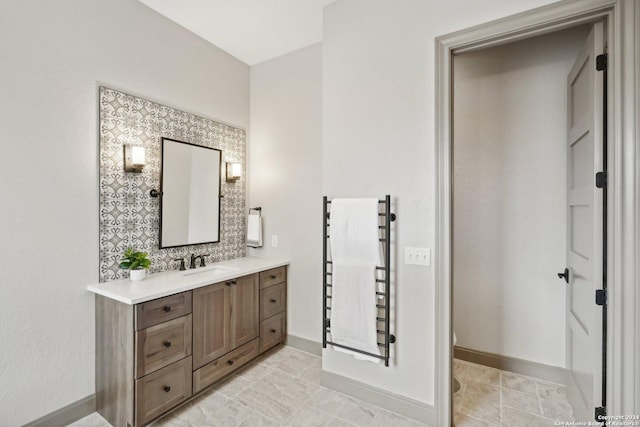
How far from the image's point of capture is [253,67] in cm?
323

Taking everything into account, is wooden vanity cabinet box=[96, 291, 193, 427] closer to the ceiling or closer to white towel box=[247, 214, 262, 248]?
white towel box=[247, 214, 262, 248]

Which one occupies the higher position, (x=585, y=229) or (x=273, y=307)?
(x=585, y=229)

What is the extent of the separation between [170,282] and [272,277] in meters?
0.95

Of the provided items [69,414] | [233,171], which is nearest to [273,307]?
[233,171]

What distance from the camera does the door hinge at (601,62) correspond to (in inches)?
58.4

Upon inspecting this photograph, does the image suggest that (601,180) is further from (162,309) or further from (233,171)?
(233,171)

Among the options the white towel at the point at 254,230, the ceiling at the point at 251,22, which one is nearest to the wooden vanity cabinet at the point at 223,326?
the white towel at the point at 254,230

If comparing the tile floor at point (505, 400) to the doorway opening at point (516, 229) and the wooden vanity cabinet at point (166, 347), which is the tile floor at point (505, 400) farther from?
the wooden vanity cabinet at point (166, 347)

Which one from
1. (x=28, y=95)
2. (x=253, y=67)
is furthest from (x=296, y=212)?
(x=28, y=95)

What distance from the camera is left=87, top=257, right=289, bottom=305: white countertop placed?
70.4 inches

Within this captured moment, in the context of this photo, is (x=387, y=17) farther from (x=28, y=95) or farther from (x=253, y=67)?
(x=28, y=95)

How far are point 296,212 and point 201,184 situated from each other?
91 centimetres

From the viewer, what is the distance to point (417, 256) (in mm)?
1896

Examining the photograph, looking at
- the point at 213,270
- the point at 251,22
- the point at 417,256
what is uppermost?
the point at 251,22
